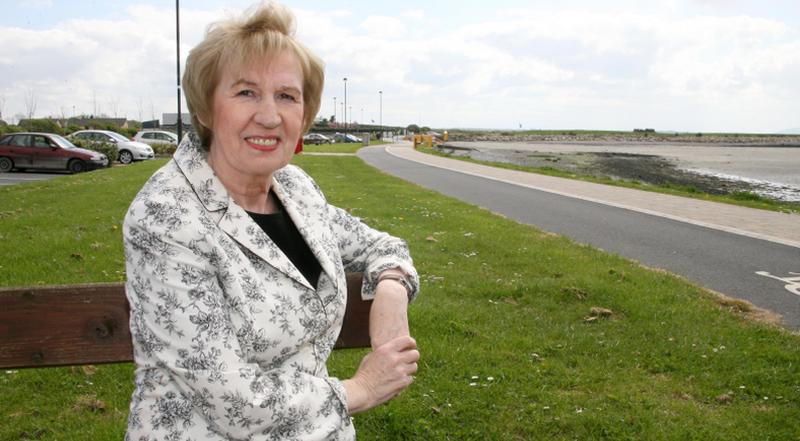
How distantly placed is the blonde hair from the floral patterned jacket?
13 cm

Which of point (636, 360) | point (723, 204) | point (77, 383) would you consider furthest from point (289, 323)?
point (723, 204)

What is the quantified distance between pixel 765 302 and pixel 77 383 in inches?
230

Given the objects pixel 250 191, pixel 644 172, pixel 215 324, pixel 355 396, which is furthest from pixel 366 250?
pixel 644 172

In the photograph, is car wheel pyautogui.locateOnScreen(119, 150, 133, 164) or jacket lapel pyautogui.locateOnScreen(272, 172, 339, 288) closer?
jacket lapel pyautogui.locateOnScreen(272, 172, 339, 288)

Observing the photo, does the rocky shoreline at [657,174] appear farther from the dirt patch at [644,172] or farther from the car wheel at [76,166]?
the car wheel at [76,166]

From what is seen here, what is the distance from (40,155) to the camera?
23609 mm

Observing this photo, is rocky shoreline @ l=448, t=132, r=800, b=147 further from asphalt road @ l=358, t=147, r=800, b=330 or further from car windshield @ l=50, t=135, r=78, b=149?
asphalt road @ l=358, t=147, r=800, b=330

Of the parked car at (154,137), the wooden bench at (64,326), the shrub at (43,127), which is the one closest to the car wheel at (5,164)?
the parked car at (154,137)

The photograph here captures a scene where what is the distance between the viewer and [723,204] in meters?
15.7

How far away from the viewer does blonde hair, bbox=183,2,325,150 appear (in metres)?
1.98

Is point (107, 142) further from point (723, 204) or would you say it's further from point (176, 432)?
point (176, 432)

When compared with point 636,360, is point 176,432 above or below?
above

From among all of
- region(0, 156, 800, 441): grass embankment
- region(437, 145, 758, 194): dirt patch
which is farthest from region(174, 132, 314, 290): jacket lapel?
region(437, 145, 758, 194): dirt patch

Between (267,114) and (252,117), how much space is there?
43mm
